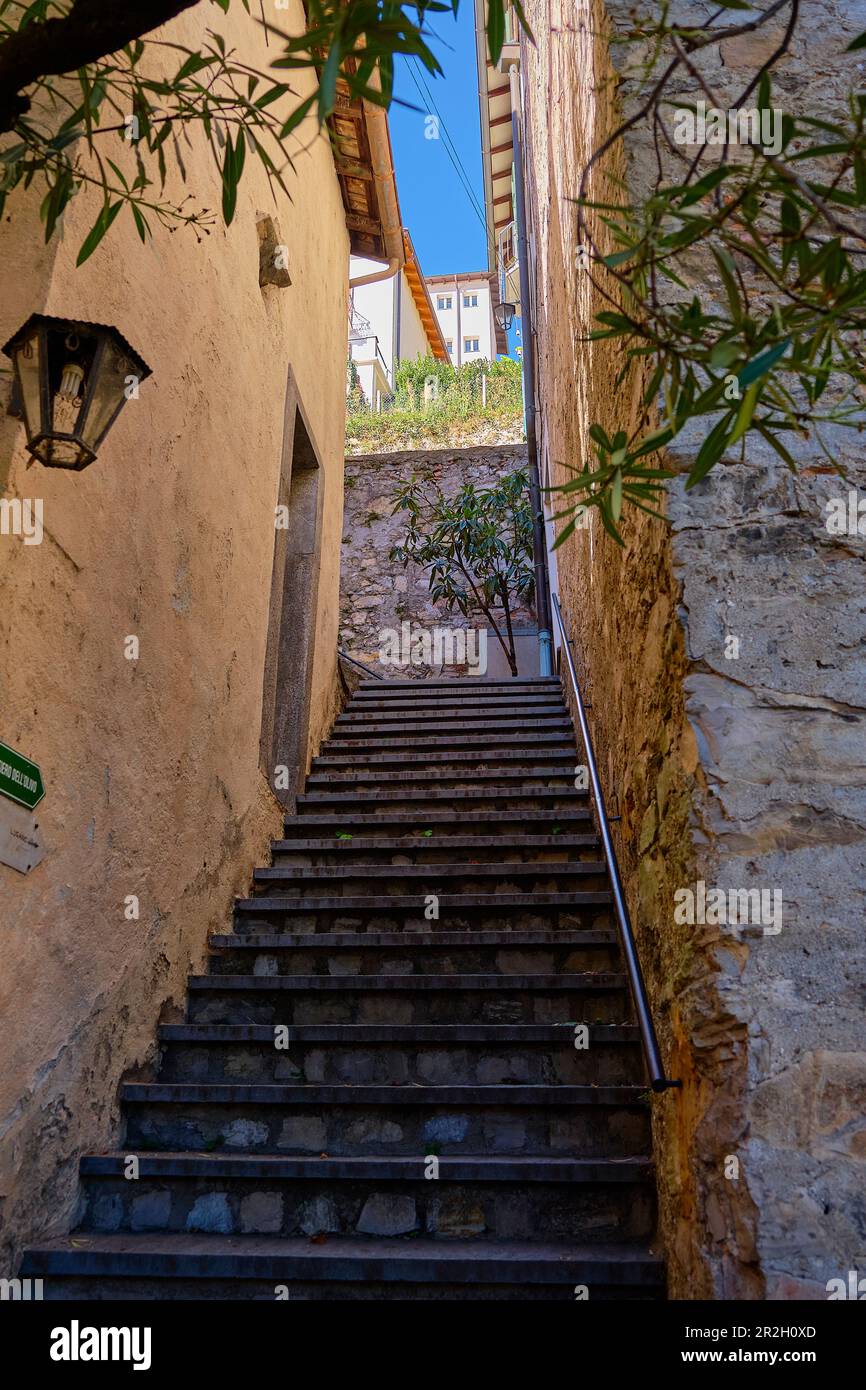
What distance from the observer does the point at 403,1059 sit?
3.00 m

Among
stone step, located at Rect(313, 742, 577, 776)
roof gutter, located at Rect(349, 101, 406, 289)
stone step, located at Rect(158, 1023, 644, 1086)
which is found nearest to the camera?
stone step, located at Rect(158, 1023, 644, 1086)

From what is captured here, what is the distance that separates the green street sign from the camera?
93.0 inches

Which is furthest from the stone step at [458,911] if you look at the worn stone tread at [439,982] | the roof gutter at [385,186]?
the roof gutter at [385,186]

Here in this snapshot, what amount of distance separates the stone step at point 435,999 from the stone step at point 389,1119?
41cm

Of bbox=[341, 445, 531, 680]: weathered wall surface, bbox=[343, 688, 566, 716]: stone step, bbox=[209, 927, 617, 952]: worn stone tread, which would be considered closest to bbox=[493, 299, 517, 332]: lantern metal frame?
bbox=[341, 445, 531, 680]: weathered wall surface

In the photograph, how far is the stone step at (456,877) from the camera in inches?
151

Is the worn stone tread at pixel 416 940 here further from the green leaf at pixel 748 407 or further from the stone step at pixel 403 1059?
the green leaf at pixel 748 407

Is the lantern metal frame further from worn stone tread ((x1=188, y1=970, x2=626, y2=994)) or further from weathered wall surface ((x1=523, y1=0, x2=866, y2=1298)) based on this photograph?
worn stone tread ((x1=188, y1=970, x2=626, y2=994))

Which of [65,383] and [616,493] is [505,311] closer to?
[65,383]

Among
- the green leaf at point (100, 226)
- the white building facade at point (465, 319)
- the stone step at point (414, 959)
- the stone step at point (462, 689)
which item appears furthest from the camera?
the white building facade at point (465, 319)

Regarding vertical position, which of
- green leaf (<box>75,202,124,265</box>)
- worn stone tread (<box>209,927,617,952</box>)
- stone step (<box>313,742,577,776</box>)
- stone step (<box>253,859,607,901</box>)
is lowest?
worn stone tread (<box>209,927,617,952</box>)

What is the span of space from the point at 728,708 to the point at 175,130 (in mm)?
2718
